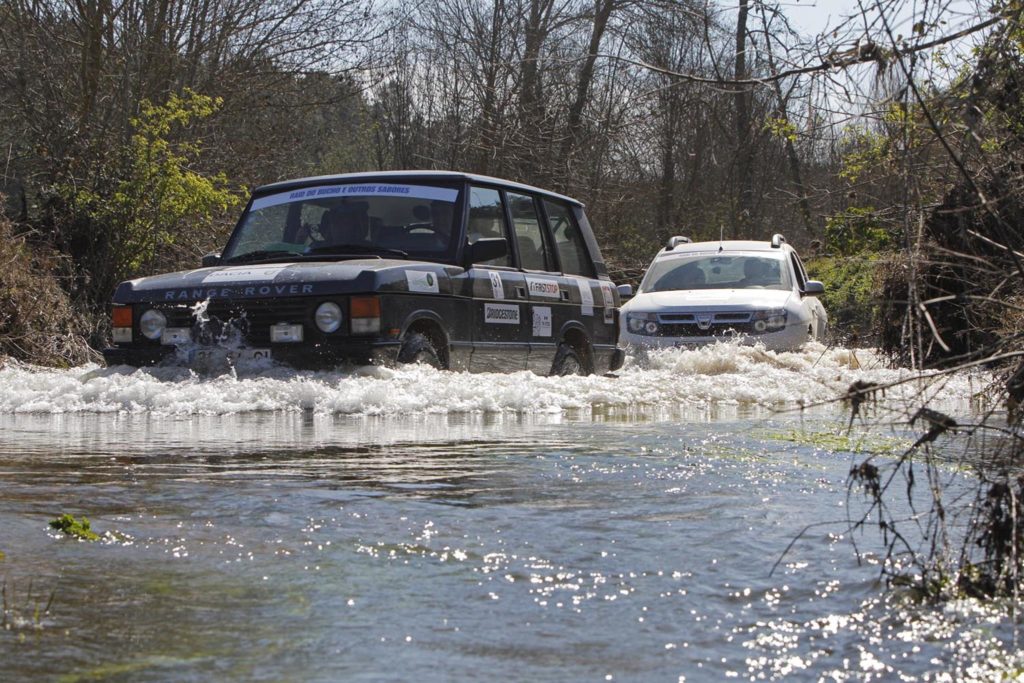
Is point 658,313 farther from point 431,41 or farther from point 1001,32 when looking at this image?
point 431,41

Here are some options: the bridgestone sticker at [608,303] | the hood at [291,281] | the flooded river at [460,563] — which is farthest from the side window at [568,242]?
the flooded river at [460,563]

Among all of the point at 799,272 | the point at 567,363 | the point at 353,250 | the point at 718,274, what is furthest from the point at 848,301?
the point at 353,250

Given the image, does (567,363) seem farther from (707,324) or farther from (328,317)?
(707,324)

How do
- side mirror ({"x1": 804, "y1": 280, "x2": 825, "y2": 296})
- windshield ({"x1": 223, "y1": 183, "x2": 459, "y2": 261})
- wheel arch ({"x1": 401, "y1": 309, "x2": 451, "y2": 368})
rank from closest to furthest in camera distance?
wheel arch ({"x1": 401, "y1": 309, "x2": 451, "y2": 368}) → windshield ({"x1": 223, "y1": 183, "x2": 459, "y2": 261}) → side mirror ({"x1": 804, "y1": 280, "x2": 825, "y2": 296})

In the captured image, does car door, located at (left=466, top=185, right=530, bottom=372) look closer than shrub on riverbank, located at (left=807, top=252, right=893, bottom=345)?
Yes

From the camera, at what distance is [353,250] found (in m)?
10.6

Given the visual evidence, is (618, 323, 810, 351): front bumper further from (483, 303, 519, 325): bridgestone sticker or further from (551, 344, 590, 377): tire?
(483, 303, 519, 325): bridgestone sticker

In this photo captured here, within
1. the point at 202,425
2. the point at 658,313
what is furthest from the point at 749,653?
the point at 658,313

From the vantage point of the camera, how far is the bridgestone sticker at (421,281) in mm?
10000

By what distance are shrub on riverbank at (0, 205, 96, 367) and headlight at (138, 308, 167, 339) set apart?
4.25 meters

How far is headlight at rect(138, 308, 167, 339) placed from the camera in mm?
10305

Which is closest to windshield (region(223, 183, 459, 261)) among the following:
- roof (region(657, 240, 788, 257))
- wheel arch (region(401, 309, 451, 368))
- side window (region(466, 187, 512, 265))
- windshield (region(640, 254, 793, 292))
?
side window (region(466, 187, 512, 265))

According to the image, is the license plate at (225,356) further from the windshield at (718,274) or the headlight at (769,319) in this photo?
the windshield at (718,274)

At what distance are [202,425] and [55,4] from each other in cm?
1293
